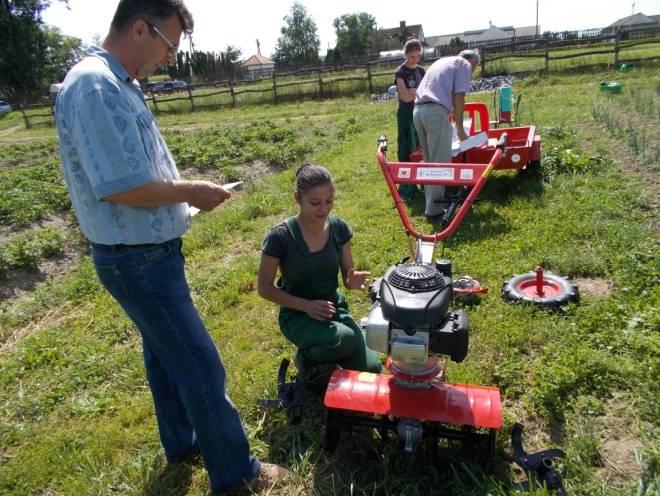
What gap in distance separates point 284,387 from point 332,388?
0.55 meters

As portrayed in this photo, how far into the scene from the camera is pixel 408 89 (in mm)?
6684

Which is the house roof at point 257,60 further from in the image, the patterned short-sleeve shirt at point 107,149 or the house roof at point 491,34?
the patterned short-sleeve shirt at point 107,149

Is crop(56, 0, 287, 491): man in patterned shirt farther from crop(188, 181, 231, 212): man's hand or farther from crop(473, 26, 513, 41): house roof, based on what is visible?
crop(473, 26, 513, 41): house roof

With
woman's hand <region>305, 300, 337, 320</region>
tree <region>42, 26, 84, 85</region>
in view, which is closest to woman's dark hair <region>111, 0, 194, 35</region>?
woman's hand <region>305, 300, 337, 320</region>

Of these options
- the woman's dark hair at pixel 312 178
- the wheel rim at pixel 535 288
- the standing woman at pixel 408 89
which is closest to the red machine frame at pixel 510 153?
the standing woman at pixel 408 89

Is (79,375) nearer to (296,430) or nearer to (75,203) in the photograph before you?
(296,430)

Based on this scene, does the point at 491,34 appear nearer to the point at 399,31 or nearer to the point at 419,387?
the point at 399,31

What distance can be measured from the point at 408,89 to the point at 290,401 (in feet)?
15.9

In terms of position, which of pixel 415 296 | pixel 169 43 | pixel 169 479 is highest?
pixel 169 43

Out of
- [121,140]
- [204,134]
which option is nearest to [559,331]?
[121,140]

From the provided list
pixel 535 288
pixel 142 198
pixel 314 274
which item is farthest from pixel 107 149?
pixel 535 288

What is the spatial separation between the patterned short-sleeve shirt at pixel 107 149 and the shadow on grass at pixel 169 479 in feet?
4.53

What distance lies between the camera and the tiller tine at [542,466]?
2.26 m

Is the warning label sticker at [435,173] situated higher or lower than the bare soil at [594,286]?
higher
